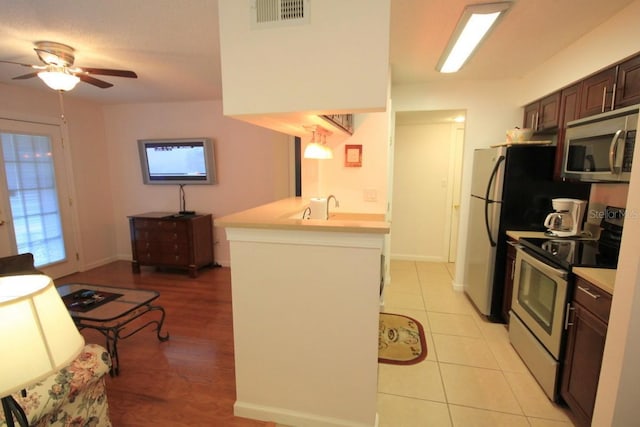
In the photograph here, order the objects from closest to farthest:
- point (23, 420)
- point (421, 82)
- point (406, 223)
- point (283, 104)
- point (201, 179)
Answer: point (23, 420) < point (283, 104) < point (421, 82) < point (201, 179) < point (406, 223)

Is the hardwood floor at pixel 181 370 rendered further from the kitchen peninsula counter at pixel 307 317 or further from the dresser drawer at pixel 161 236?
the dresser drawer at pixel 161 236

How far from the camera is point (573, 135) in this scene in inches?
87.4

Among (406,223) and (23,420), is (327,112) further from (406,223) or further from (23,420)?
(406,223)

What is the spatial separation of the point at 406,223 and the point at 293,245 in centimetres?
350

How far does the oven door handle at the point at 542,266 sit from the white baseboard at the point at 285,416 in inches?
54.4

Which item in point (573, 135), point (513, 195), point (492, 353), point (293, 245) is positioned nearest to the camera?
point (293, 245)

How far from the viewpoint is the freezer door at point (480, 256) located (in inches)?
112

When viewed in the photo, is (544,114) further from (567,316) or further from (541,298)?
(567,316)

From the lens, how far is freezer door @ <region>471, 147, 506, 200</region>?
2.69 m

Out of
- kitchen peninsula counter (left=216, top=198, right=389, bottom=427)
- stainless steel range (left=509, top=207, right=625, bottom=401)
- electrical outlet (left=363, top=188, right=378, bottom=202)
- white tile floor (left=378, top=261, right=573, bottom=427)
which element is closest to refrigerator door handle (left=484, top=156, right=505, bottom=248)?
stainless steel range (left=509, top=207, right=625, bottom=401)

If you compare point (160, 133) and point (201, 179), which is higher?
point (160, 133)

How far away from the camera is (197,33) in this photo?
2172 mm

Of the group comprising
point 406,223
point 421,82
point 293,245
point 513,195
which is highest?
point 421,82

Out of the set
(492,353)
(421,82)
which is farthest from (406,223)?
(492,353)
